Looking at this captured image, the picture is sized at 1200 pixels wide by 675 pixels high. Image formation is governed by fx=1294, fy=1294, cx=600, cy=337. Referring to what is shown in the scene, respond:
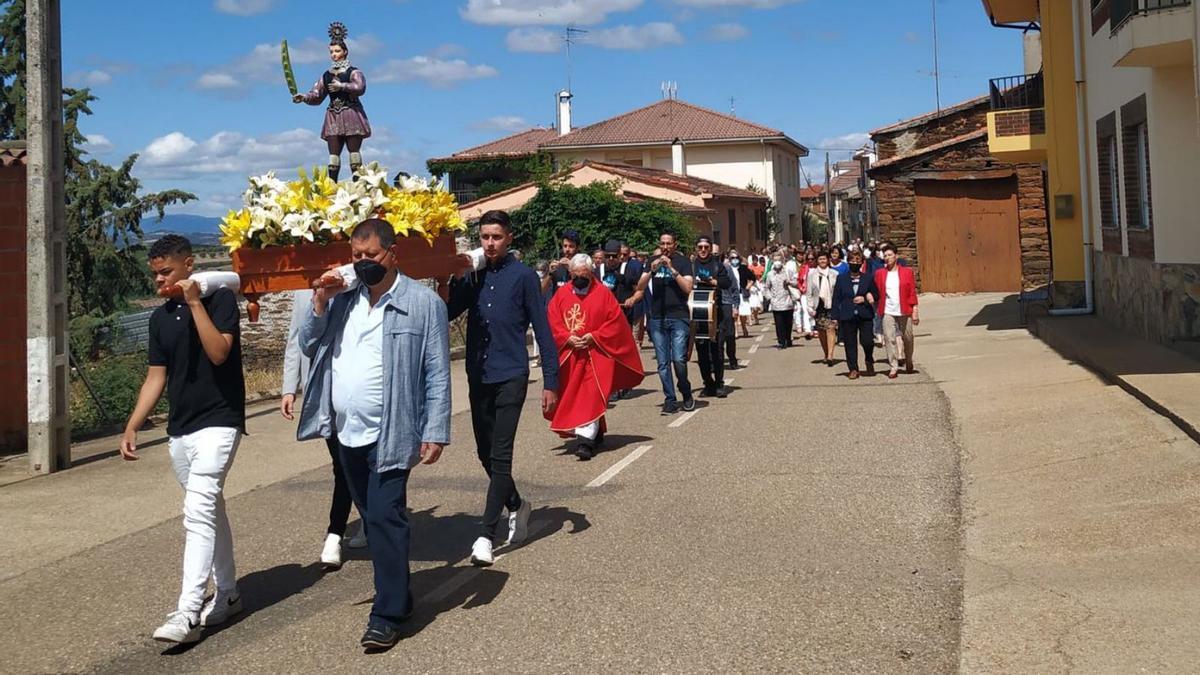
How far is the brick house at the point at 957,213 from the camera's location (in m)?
33.1

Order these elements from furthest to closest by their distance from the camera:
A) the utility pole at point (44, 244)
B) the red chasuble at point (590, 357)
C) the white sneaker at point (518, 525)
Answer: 1. the utility pole at point (44, 244)
2. the red chasuble at point (590, 357)
3. the white sneaker at point (518, 525)

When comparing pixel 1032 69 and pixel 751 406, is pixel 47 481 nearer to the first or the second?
pixel 751 406

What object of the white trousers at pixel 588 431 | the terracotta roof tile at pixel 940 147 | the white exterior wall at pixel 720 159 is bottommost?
the white trousers at pixel 588 431

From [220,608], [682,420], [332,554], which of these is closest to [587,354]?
[682,420]

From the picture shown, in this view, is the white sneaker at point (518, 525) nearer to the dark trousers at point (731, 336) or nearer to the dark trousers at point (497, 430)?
the dark trousers at point (497, 430)

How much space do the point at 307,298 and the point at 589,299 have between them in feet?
15.6

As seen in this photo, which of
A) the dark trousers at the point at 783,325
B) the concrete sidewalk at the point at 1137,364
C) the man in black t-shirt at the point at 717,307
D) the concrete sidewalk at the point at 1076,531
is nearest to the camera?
the concrete sidewalk at the point at 1076,531

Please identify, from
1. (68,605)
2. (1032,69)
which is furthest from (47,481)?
(1032,69)

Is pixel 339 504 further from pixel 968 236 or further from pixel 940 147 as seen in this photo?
pixel 968 236

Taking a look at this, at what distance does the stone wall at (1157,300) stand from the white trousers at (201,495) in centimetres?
1080

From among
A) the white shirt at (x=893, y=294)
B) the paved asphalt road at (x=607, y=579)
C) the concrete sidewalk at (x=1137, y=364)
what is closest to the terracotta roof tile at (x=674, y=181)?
the concrete sidewalk at (x=1137, y=364)

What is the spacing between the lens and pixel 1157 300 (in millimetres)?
15219

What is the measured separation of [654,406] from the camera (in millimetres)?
14547

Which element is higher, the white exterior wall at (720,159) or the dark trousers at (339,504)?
the white exterior wall at (720,159)
